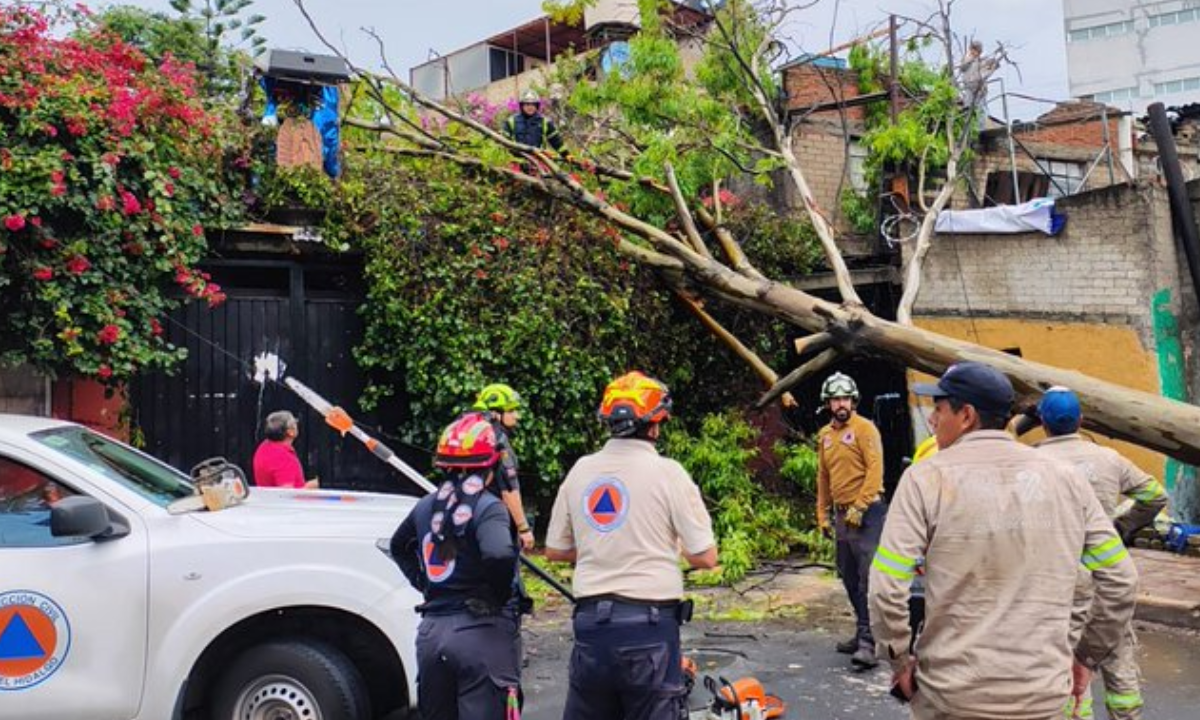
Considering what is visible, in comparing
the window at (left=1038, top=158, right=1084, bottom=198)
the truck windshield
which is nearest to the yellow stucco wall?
the window at (left=1038, top=158, right=1084, bottom=198)

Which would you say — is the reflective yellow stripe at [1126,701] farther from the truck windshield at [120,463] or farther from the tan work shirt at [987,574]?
the truck windshield at [120,463]

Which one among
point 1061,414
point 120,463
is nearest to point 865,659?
point 1061,414

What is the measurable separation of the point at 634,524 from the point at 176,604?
6.98 ft

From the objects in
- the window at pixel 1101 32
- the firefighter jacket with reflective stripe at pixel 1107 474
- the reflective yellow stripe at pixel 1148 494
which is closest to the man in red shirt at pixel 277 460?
the firefighter jacket with reflective stripe at pixel 1107 474

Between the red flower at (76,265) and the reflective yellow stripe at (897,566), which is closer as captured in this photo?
the reflective yellow stripe at (897,566)

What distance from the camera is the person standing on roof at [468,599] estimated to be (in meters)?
3.47

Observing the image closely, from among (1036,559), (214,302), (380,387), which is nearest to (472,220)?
(380,387)

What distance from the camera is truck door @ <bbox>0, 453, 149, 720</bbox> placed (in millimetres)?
4094

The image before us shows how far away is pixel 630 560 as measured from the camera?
11.6 feet

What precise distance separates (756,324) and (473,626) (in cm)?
820

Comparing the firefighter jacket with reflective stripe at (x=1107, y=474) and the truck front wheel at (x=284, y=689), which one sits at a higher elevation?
the firefighter jacket with reflective stripe at (x=1107, y=474)

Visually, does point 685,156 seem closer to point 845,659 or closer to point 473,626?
point 845,659

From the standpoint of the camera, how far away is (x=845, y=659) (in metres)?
6.48

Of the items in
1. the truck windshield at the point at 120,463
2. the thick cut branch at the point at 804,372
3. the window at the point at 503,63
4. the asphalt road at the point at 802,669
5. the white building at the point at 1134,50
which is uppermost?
the white building at the point at 1134,50
